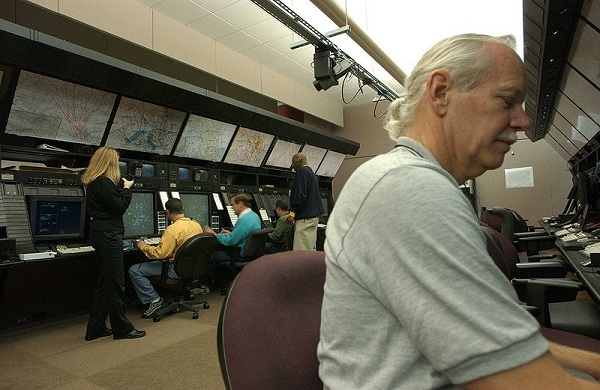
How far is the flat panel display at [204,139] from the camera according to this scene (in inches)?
183

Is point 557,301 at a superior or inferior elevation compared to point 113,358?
superior

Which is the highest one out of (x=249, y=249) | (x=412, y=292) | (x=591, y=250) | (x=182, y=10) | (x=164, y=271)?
(x=182, y=10)

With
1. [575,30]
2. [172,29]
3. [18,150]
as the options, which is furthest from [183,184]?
[575,30]

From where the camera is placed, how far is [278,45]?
5.57 meters

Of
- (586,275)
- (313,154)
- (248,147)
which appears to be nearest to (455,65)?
(586,275)

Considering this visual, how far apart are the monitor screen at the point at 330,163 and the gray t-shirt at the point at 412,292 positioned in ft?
22.5

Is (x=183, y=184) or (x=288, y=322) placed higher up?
(x=183, y=184)

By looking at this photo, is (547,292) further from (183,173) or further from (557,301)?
(183,173)

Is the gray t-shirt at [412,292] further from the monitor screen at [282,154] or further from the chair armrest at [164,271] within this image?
the monitor screen at [282,154]

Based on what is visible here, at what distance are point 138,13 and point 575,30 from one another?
438 cm

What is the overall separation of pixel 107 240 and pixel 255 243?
1.68 metres

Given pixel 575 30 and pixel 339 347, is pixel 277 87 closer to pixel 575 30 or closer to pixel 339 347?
pixel 575 30

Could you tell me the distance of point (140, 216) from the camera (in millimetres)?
4105

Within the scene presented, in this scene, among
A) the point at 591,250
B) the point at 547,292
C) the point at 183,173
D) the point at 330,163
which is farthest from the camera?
the point at 330,163
